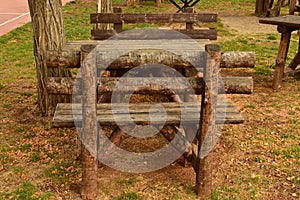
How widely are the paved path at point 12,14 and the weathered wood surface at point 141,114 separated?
926 centimetres

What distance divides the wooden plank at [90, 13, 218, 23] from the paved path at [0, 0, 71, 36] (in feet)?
21.9

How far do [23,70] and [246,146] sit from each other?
17.3 feet

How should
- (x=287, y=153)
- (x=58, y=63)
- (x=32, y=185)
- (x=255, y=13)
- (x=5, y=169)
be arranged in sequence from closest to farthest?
(x=58, y=63) → (x=32, y=185) → (x=5, y=169) → (x=287, y=153) → (x=255, y=13)

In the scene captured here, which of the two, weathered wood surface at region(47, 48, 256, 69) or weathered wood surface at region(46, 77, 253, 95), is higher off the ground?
weathered wood surface at region(47, 48, 256, 69)

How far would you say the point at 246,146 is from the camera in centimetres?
473

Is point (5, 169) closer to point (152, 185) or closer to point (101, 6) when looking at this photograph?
point (152, 185)

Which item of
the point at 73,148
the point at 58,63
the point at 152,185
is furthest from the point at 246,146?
the point at 58,63

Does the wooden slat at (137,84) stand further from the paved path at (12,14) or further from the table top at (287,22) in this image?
the paved path at (12,14)

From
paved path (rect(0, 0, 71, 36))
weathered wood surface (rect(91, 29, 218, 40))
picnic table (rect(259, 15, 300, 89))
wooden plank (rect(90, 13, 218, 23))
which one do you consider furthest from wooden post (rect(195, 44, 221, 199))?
paved path (rect(0, 0, 71, 36))

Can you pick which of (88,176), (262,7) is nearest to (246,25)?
(262,7)

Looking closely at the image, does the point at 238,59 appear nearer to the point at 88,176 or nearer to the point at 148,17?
the point at 88,176

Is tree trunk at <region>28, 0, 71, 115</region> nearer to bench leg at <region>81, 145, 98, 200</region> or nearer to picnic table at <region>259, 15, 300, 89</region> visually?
bench leg at <region>81, 145, 98, 200</region>

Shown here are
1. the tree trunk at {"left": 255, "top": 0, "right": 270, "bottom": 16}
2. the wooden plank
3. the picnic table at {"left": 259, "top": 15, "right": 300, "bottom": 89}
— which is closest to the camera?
Result: the wooden plank

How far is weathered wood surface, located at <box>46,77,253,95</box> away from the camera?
336cm
